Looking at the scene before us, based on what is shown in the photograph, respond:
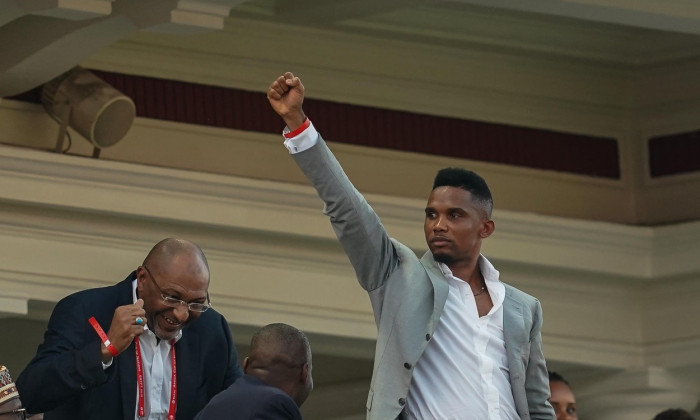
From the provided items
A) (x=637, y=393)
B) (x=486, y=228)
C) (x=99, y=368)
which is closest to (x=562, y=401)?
(x=637, y=393)

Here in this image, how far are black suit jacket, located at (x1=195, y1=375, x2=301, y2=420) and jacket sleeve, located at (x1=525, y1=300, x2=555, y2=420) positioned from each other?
2.76 ft

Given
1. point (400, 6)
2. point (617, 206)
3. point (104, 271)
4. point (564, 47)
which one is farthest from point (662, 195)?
point (104, 271)

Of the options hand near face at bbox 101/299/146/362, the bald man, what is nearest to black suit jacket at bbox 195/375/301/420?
the bald man

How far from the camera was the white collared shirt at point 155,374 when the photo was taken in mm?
6977

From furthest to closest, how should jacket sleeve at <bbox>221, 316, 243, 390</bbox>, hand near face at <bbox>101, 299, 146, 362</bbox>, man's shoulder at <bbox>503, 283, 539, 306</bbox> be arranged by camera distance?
jacket sleeve at <bbox>221, 316, 243, 390</bbox>, man's shoulder at <bbox>503, 283, 539, 306</bbox>, hand near face at <bbox>101, 299, 146, 362</bbox>

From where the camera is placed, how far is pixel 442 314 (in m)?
6.66

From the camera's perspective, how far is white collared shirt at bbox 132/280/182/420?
22.9 ft

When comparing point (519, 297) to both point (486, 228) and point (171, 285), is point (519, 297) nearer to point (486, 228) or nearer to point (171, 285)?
point (486, 228)

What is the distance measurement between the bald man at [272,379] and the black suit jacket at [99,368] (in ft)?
1.54

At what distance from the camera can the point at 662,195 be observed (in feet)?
36.9

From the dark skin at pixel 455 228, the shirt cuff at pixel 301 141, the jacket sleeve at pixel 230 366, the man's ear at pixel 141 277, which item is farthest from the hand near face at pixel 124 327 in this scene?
the dark skin at pixel 455 228

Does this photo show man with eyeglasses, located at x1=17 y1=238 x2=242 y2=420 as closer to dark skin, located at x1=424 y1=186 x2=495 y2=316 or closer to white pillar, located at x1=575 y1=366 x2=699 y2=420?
dark skin, located at x1=424 y1=186 x2=495 y2=316

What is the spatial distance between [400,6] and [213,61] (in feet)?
3.30

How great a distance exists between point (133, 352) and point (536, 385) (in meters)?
1.33
